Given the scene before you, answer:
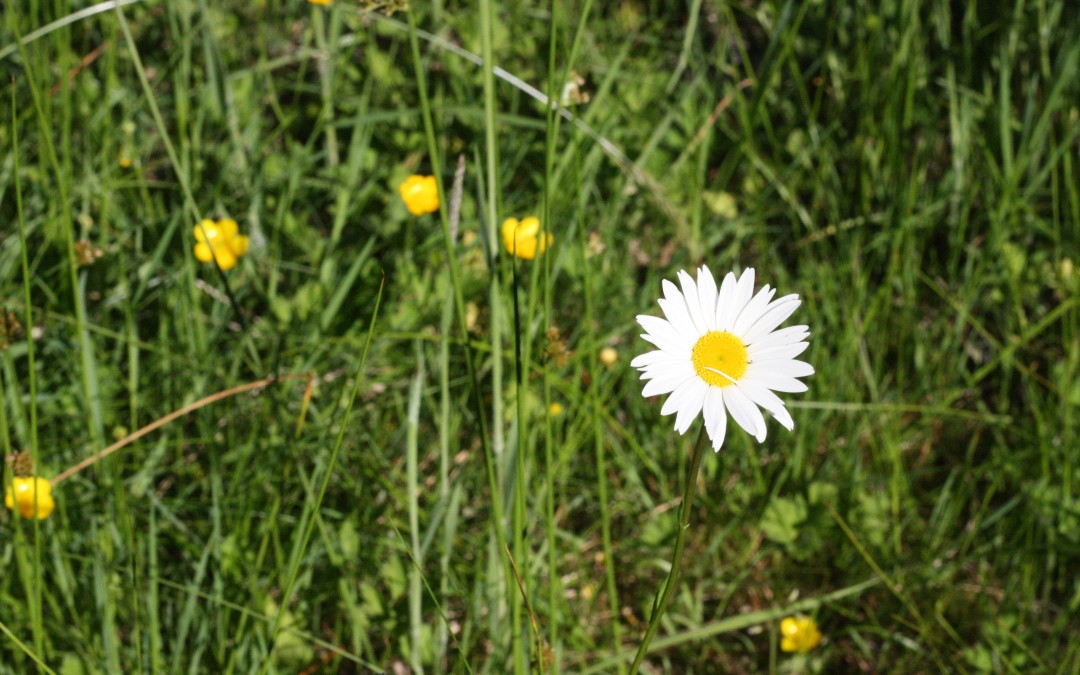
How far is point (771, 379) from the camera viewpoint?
40.4 inches

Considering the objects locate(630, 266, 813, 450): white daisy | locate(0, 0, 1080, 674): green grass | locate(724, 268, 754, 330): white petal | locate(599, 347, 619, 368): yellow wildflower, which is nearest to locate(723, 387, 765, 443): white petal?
locate(630, 266, 813, 450): white daisy

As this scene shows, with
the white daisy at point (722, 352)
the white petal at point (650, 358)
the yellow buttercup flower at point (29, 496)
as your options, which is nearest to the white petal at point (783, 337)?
the white daisy at point (722, 352)

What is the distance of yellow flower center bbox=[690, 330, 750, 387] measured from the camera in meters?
1.07

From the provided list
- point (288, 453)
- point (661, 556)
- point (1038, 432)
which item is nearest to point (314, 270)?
point (288, 453)

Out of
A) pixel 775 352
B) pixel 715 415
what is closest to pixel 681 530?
pixel 715 415

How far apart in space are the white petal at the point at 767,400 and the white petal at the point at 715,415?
30mm

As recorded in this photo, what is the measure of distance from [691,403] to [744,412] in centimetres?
6

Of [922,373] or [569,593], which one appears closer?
[569,593]

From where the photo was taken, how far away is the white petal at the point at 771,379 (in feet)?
3.21

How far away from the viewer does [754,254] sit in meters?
2.45

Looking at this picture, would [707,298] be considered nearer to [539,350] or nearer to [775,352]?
[775,352]

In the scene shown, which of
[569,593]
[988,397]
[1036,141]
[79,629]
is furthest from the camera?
[988,397]

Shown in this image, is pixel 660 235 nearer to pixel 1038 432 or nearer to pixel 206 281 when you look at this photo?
pixel 1038 432

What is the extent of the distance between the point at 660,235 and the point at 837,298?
470 millimetres
